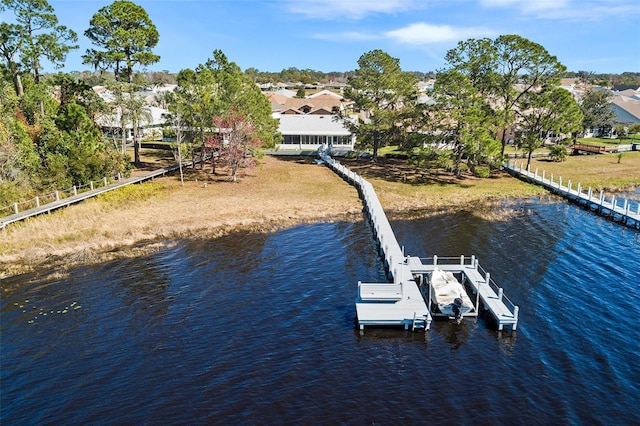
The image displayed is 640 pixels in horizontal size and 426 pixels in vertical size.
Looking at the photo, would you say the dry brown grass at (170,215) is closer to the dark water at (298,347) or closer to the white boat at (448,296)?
the dark water at (298,347)

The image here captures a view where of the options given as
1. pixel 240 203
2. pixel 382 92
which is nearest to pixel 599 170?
pixel 382 92

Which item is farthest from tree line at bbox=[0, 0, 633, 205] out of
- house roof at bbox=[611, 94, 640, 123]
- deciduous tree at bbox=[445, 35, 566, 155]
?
house roof at bbox=[611, 94, 640, 123]

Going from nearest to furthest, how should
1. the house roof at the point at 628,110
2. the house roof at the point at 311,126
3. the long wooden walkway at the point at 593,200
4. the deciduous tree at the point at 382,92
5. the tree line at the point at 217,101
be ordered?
the long wooden walkway at the point at 593,200, the tree line at the point at 217,101, the deciduous tree at the point at 382,92, the house roof at the point at 311,126, the house roof at the point at 628,110

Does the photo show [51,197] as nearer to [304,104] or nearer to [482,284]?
[482,284]

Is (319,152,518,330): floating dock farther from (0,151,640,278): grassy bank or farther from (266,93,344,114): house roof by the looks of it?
(266,93,344,114): house roof

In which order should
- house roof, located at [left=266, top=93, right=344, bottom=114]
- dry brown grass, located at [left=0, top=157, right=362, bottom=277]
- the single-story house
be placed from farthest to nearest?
house roof, located at [left=266, top=93, right=344, bottom=114] < the single-story house < dry brown grass, located at [left=0, top=157, right=362, bottom=277]

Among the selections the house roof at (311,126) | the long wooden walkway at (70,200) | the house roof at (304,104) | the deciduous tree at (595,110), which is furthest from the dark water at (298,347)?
the house roof at (304,104)
